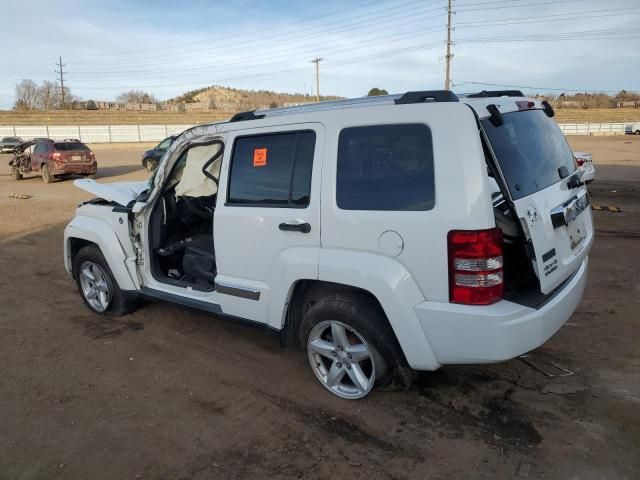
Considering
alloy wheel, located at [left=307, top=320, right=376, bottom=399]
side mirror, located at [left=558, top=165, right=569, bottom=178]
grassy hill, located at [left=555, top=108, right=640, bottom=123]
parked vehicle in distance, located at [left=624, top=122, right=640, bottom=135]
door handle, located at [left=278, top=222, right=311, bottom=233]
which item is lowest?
alloy wheel, located at [left=307, top=320, right=376, bottom=399]

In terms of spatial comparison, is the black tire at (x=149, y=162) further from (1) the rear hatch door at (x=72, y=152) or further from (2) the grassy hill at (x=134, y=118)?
(2) the grassy hill at (x=134, y=118)

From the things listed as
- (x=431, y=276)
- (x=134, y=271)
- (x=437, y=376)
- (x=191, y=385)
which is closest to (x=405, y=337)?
(x=431, y=276)

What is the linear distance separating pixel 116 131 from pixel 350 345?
54802 mm

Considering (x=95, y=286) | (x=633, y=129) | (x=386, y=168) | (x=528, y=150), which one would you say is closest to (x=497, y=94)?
(x=528, y=150)

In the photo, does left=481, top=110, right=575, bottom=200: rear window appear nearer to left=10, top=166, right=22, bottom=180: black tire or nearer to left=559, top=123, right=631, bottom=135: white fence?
left=10, top=166, right=22, bottom=180: black tire

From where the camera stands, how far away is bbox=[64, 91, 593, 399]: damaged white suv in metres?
2.80

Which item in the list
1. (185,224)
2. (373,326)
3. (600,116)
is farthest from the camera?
(600,116)

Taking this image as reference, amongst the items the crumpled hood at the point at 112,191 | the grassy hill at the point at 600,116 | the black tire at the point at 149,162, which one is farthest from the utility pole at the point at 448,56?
the crumpled hood at the point at 112,191

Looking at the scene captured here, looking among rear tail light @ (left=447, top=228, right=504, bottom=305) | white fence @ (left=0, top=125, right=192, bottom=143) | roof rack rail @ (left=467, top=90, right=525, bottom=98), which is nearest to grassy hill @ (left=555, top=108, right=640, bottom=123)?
white fence @ (left=0, top=125, right=192, bottom=143)

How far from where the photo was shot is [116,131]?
5247cm

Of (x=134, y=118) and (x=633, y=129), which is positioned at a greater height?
(x=134, y=118)

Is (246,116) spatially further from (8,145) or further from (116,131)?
(116,131)

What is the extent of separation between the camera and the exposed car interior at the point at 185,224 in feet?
15.2

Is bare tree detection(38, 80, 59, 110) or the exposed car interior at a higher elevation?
bare tree detection(38, 80, 59, 110)
